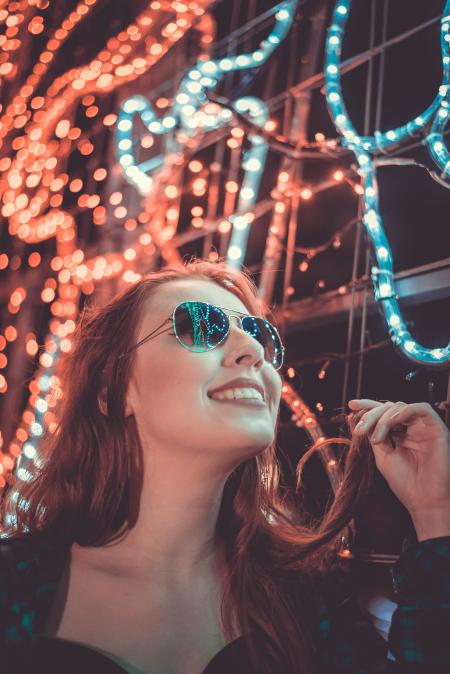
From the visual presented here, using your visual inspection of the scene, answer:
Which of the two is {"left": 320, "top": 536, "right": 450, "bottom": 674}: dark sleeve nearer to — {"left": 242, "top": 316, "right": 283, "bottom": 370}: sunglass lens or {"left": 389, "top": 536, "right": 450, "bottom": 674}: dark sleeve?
{"left": 389, "top": 536, "right": 450, "bottom": 674}: dark sleeve

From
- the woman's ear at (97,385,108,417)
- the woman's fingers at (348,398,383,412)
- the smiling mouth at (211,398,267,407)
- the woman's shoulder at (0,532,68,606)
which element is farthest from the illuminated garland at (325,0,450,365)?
the woman's shoulder at (0,532,68,606)

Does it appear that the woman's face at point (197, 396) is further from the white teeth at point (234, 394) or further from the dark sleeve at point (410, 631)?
the dark sleeve at point (410, 631)

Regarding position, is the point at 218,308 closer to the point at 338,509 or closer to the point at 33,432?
the point at 338,509

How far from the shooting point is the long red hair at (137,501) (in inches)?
58.0

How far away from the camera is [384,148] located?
1719 millimetres

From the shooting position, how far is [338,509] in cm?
150

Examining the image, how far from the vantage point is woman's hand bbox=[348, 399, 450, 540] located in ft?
4.38

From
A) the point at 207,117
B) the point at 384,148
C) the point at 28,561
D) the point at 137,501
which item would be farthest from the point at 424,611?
the point at 207,117

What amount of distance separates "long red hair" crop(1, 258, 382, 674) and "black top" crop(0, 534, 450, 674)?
0.05 meters

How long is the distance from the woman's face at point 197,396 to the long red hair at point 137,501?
0.21 feet

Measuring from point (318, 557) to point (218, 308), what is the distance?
631 millimetres

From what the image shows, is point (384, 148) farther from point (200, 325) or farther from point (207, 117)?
point (207, 117)

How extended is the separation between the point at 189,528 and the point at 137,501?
0.47 feet

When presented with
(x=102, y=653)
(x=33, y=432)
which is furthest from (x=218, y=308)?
(x=33, y=432)
